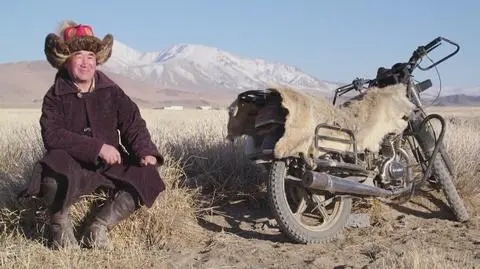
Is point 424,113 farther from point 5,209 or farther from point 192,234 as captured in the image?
point 5,209

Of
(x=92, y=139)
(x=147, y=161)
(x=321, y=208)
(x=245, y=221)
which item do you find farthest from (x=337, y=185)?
(x=92, y=139)

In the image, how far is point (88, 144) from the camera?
434 cm

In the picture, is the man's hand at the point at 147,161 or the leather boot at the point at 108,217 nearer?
the leather boot at the point at 108,217

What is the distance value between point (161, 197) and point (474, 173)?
11.4 ft

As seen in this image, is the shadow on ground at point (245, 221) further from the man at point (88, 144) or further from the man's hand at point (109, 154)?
the man's hand at point (109, 154)

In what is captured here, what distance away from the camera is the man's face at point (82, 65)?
179 inches

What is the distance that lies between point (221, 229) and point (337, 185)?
1081 millimetres

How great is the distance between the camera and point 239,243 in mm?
4871

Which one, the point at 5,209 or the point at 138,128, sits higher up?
the point at 138,128

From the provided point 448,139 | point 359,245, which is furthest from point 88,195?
point 448,139

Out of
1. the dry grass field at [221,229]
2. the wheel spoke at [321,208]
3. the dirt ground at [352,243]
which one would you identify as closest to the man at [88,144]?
the dry grass field at [221,229]

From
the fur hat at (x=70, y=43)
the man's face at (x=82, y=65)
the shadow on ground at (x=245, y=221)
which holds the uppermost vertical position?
the fur hat at (x=70, y=43)

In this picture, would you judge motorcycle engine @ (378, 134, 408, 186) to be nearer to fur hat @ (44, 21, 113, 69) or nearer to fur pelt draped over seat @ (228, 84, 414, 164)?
fur pelt draped over seat @ (228, 84, 414, 164)

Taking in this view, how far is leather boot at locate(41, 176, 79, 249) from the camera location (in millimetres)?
4336
